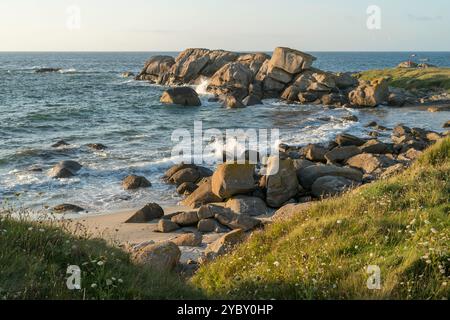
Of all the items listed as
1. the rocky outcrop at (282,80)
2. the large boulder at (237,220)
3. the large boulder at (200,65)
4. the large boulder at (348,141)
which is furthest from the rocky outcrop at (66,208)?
the large boulder at (200,65)

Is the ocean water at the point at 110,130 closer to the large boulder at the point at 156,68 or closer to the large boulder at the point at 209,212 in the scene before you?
the large boulder at the point at 209,212

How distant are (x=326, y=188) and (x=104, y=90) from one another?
179 feet

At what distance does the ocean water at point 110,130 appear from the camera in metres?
20.5

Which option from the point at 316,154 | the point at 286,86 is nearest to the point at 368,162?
the point at 316,154

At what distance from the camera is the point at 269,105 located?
172 feet

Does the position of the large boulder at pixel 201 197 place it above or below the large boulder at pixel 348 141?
below

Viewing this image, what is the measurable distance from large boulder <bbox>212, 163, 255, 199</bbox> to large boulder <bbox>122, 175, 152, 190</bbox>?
4.25m

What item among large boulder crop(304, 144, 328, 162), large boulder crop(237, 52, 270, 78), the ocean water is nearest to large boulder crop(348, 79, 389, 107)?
the ocean water

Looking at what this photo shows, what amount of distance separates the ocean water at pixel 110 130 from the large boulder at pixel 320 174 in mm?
5537

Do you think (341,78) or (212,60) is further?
(212,60)
